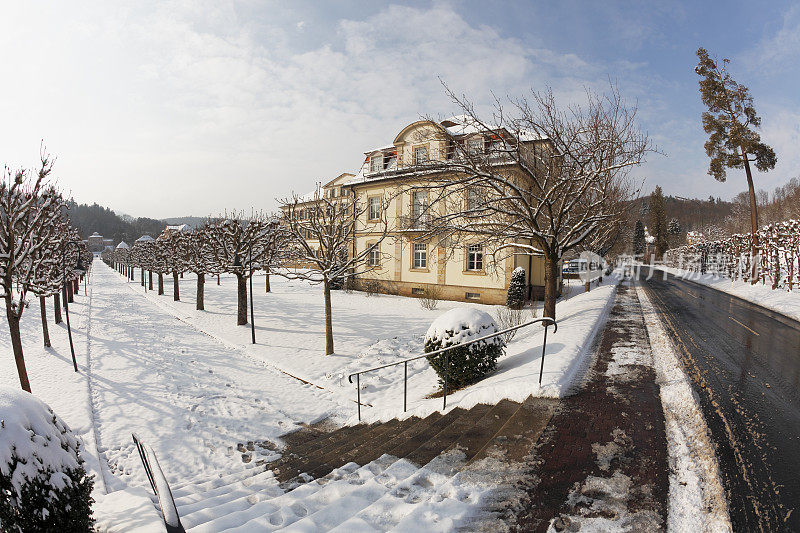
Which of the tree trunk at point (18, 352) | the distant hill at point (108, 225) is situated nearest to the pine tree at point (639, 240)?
the tree trunk at point (18, 352)

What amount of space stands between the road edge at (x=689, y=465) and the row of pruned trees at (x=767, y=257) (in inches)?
799

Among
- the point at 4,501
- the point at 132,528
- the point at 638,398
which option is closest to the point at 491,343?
the point at 638,398

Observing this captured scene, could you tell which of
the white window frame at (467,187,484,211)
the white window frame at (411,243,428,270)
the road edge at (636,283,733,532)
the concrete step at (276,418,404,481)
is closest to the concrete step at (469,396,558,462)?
the road edge at (636,283,733,532)

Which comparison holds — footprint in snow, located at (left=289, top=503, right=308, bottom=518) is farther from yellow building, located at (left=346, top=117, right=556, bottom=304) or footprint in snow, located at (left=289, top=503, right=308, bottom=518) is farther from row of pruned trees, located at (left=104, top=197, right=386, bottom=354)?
yellow building, located at (left=346, top=117, right=556, bottom=304)

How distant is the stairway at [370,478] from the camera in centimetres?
313

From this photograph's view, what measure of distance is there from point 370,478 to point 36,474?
280cm

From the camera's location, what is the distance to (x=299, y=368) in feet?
37.5

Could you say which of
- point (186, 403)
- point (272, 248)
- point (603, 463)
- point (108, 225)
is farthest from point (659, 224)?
point (108, 225)

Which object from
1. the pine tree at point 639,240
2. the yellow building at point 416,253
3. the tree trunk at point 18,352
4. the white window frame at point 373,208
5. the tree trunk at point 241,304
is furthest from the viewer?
the pine tree at point 639,240

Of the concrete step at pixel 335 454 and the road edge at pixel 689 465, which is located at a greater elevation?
the road edge at pixel 689 465

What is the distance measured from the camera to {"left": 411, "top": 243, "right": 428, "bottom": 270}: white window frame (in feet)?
80.5

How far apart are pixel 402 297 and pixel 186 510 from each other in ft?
69.9

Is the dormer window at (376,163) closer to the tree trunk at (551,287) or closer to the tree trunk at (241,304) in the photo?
the tree trunk at (241,304)

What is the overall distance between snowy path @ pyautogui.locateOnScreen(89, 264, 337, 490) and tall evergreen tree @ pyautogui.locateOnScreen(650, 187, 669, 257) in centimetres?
7210
